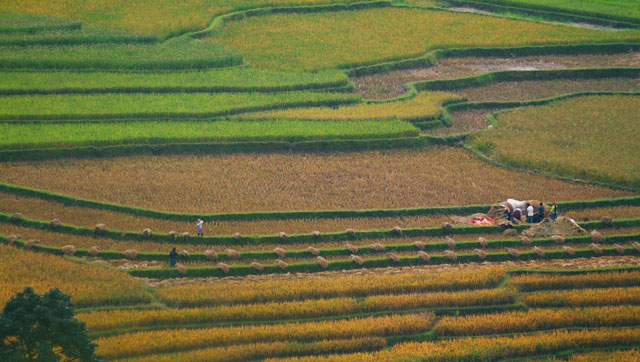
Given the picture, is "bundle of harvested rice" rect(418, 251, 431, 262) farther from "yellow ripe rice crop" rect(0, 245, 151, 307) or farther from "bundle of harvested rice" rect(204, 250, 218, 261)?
"yellow ripe rice crop" rect(0, 245, 151, 307)

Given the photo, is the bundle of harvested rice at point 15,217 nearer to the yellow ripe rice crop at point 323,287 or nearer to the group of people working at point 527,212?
the yellow ripe rice crop at point 323,287

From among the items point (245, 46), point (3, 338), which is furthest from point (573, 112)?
point (3, 338)

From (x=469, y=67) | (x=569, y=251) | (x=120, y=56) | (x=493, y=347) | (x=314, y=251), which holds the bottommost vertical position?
(x=493, y=347)

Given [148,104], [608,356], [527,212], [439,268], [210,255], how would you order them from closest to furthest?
[608,356]
[210,255]
[439,268]
[527,212]
[148,104]

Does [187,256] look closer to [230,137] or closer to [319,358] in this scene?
[319,358]

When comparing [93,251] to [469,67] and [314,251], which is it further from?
[469,67]

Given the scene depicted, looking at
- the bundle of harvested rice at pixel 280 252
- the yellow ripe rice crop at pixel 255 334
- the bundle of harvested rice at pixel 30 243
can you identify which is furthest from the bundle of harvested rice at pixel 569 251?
the bundle of harvested rice at pixel 30 243

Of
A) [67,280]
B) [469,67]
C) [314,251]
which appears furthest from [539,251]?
[469,67]
